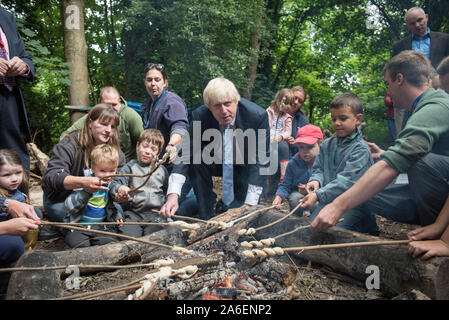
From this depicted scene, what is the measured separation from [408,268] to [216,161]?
7.90 feet

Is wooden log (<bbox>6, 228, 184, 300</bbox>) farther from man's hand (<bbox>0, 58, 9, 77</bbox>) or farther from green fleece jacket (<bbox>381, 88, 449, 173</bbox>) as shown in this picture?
man's hand (<bbox>0, 58, 9, 77</bbox>)

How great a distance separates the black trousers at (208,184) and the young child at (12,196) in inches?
70.2

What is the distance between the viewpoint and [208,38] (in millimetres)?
7383

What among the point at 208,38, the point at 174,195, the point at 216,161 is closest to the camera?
the point at 174,195

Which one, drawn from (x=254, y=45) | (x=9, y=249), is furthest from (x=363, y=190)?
(x=254, y=45)

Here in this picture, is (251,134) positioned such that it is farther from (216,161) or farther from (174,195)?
(174,195)

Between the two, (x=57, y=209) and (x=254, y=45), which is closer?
(x=57, y=209)

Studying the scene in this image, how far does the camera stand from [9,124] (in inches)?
124

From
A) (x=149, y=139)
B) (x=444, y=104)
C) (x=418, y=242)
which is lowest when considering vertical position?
(x=418, y=242)

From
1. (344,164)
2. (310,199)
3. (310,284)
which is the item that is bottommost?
(310,284)

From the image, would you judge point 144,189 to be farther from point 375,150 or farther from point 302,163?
point 375,150

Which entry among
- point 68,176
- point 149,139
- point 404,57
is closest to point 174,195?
point 149,139

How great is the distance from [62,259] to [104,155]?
1104mm

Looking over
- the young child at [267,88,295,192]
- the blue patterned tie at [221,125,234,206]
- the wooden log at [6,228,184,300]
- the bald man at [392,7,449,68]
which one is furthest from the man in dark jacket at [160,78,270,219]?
the bald man at [392,7,449,68]
